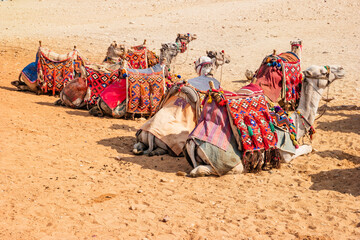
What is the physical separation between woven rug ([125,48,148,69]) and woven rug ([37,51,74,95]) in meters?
1.61

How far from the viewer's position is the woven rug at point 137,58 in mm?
11828

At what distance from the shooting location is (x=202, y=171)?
256 inches

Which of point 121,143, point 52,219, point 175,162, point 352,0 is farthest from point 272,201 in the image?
point 352,0

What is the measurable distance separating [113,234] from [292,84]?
5434 millimetres

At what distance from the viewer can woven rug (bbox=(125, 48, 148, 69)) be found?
11.8m

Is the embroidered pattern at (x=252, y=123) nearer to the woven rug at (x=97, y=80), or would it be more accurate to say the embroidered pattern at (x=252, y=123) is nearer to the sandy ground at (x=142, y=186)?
the sandy ground at (x=142, y=186)

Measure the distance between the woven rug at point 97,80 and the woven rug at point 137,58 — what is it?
1164 millimetres

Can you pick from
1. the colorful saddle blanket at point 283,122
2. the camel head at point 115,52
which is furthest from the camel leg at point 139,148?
the camel head at point 115,52

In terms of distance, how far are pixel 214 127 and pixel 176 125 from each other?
3.28 ft

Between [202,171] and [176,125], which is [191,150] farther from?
[176,125]

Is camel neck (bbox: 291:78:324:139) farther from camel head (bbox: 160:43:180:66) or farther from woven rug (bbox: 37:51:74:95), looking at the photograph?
woven rug (bbox: 37:51:74:95)

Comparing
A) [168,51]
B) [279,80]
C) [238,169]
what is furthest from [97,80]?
[238,169]

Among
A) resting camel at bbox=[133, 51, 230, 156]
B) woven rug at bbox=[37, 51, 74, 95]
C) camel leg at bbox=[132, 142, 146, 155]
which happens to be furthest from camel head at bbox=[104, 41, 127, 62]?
camel leg at bbox=[132, 142, 146, 155]

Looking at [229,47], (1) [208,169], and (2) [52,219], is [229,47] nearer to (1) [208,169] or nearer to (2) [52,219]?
(1) [208,169]
